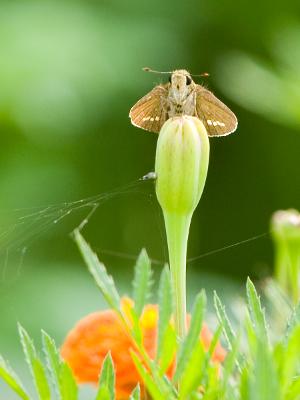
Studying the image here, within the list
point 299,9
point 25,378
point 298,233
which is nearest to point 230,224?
point 299,9

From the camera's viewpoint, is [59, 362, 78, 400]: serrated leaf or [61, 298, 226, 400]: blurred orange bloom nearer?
[59, 362, 78, 400]: serrated leaf

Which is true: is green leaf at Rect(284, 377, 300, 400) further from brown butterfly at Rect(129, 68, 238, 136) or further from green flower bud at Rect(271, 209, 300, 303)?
green flower bud at Rect(271, 209, 300, 303)

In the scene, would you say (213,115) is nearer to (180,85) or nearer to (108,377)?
(180,85)

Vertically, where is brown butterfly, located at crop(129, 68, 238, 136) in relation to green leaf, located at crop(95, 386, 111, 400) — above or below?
above

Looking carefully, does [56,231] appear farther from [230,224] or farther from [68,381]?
[68,381]

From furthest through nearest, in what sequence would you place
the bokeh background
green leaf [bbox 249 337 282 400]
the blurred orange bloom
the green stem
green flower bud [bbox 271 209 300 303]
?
the bokeh background < green flower bud [bbox 271 209 300 303] < the blurred orange bloom < the green stem < green leaf [bbox 249 337 282 400]

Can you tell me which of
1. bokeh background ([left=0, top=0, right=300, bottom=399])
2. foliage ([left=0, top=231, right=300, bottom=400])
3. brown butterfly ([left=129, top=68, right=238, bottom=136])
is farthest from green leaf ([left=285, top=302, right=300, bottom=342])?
bokeh background ([left=0, top=0, right=300, bottom=399])

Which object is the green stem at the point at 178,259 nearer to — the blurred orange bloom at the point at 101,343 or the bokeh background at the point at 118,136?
the blurred orange bloom at the point at 101,343
